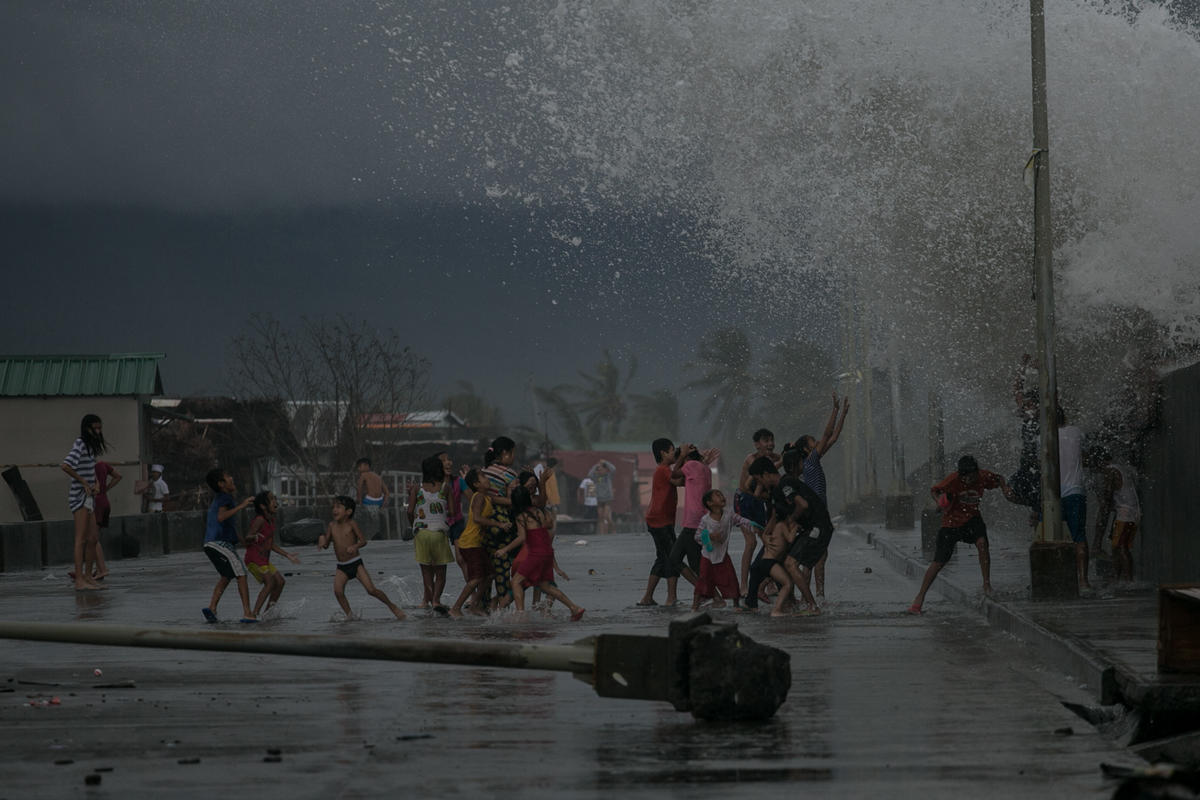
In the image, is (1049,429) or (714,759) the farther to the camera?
(1049,429)

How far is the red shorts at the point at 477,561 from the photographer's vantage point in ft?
51.7

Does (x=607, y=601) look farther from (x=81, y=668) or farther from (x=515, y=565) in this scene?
(x=81, y=668)

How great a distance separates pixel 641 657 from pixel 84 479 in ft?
42.6

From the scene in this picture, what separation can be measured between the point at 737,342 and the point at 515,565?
3077 inches

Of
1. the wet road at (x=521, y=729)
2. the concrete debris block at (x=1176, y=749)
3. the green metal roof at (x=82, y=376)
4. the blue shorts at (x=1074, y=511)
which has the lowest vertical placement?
the concrete debris block at (x=1176, y=749)

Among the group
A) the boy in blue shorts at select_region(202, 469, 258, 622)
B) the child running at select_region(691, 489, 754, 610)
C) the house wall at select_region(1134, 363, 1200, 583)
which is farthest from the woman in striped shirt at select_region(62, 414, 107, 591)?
the house wall at select_region(1134, 363, 1200, 583)

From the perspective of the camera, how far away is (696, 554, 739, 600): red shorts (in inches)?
636

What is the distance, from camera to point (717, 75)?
2342 centimetres

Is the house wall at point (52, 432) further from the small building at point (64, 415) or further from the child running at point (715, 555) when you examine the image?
the child running at point (715, 555)

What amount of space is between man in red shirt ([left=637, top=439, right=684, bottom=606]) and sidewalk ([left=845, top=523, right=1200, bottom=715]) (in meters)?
2.59

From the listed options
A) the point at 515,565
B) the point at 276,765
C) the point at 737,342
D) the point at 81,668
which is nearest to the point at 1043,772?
the point at 276,765

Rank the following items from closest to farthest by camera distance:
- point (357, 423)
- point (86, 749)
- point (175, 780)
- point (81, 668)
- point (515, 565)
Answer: point (175, 780) < point (86, 749) < point (81, 668) < point (515, 565) < point (357, 423)

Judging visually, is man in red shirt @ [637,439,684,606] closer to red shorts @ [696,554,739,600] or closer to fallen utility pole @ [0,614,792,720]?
red shorts @ [696,554,739,600]

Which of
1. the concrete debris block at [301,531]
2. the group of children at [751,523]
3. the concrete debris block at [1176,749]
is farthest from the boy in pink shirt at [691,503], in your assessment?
the concrete debris block at [301,531]
